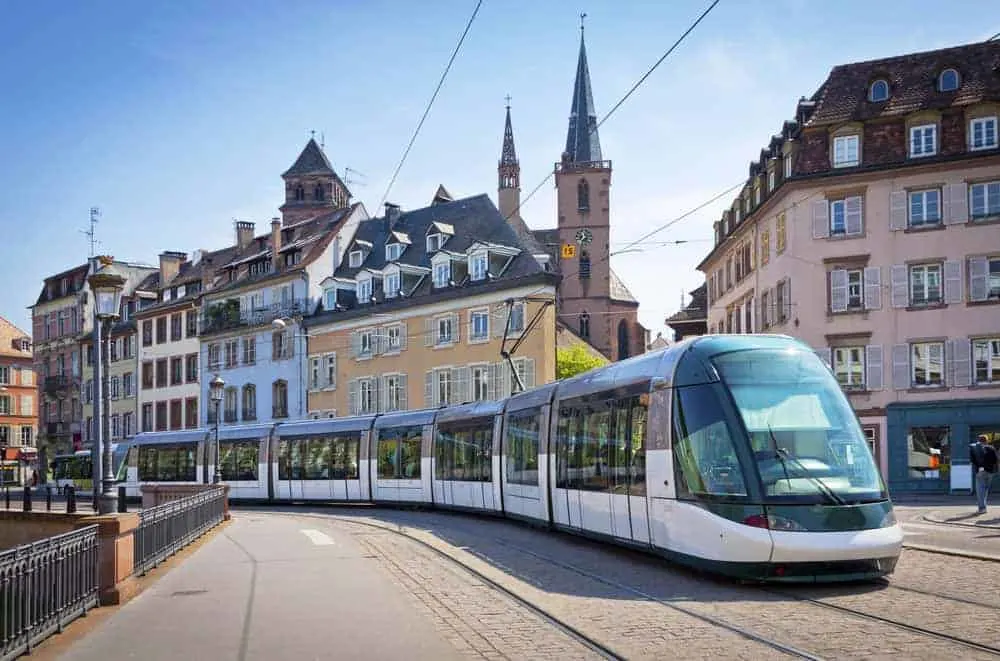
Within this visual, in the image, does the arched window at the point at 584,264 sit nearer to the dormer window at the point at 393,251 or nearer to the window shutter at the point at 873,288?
the dormer window at the point at 393,251

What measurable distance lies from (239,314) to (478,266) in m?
20.3

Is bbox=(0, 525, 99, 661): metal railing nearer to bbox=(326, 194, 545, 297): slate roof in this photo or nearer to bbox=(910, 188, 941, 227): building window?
bbox=(910, 188, 941, 227): building window

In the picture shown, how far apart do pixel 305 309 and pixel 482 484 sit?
40.0 metres

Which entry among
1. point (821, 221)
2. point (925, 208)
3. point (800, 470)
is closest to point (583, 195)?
point (821, 221)

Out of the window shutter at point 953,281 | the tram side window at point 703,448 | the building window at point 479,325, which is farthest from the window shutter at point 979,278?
the tram side window at point 703,448

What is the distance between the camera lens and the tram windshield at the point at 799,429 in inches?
521

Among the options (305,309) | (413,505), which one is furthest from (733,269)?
(413,505)

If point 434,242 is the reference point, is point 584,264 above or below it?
above

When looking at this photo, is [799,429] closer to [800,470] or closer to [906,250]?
[800,470]

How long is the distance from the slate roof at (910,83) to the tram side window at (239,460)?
72.4 feet

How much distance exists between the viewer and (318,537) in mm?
22625

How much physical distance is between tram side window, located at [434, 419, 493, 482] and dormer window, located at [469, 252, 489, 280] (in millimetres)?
25428

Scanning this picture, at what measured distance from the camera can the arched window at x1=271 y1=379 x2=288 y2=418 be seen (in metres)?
66.4

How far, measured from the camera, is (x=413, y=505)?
32594 millimetres
